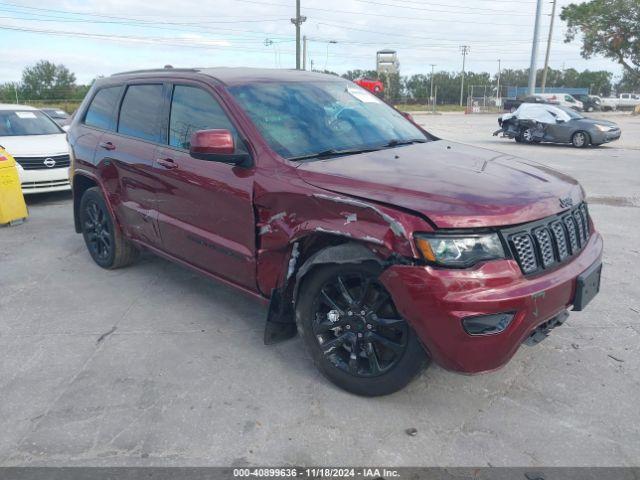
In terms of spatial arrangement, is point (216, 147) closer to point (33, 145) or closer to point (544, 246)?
point (544, 246)

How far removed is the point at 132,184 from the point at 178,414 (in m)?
2.20

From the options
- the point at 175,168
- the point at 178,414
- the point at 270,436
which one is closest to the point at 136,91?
the point at 175,168

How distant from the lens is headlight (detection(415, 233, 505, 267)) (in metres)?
2.59

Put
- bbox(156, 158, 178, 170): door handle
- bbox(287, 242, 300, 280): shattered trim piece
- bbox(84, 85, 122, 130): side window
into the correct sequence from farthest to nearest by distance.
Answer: bbox(84, 85, 122, 130): side window < bbox(156, 158, 178, 170): door handle < bbox(287, 242, 300, 280): shattered trim piece

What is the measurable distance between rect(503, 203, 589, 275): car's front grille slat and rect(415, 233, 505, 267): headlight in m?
0.18

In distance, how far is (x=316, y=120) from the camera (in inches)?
145

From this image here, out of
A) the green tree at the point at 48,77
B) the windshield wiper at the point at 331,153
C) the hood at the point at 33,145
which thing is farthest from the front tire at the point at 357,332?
the green tree at the point at 48,77

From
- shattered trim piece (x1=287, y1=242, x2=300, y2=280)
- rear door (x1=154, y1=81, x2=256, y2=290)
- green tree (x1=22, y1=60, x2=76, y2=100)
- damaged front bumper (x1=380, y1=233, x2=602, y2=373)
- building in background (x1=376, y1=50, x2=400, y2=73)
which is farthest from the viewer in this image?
green tree (x1=22, y1=60, x2=76, y2=100)

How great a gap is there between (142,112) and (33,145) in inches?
206

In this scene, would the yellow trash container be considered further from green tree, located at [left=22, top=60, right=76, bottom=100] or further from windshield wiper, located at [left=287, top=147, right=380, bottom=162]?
green tree, located at [left=22, top=60, right=76, bottom=100]

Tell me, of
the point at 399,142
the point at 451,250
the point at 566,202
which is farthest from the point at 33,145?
the point at 566,202

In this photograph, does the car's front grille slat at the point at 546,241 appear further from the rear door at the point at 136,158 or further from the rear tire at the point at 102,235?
the rear tire at the point at 102,235

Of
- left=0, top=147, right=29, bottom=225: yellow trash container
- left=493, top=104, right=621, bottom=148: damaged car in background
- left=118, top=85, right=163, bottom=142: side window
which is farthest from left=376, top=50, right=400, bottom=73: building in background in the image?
left=118, top=85, right=163, bottom=142: side window

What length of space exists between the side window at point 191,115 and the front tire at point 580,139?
15753 mm
